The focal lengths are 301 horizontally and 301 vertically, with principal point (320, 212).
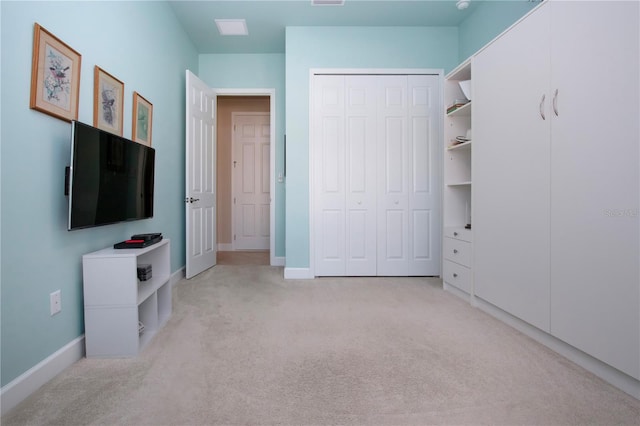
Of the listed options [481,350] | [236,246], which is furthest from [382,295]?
[236,246]

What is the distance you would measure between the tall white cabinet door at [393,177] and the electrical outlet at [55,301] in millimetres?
2784

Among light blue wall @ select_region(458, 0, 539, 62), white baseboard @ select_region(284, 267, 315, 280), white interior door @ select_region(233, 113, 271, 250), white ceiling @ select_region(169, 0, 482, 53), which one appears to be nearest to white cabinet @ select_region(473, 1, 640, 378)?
light blue wall @ select_region(458, 0, 539, 62)

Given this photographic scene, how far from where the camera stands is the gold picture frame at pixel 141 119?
7.92ft

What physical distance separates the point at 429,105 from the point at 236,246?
3.97m

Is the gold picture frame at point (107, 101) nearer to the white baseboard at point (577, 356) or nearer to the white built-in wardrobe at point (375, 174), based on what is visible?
the white built-in wardrobe at point (375, 174)

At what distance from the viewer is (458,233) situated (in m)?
2.73

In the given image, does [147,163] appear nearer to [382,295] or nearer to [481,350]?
[382,295]

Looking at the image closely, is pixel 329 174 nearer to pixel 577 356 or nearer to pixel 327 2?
pixel 327 2

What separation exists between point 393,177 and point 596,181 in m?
2.04

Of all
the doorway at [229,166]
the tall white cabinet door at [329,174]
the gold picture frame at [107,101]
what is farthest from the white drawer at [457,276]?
the doorway at [229,166]

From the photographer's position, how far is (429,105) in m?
3.44

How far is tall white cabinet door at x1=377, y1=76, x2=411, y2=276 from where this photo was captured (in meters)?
3.44

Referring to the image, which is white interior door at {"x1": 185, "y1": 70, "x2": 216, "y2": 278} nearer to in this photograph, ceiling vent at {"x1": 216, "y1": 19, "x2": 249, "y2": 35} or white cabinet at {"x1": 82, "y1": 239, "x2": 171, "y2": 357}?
ceiling vent at {"x1": 216, "y1": 19, "x2": 249, "y2": 35}

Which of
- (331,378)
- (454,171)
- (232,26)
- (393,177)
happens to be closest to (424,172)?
(393,177)
